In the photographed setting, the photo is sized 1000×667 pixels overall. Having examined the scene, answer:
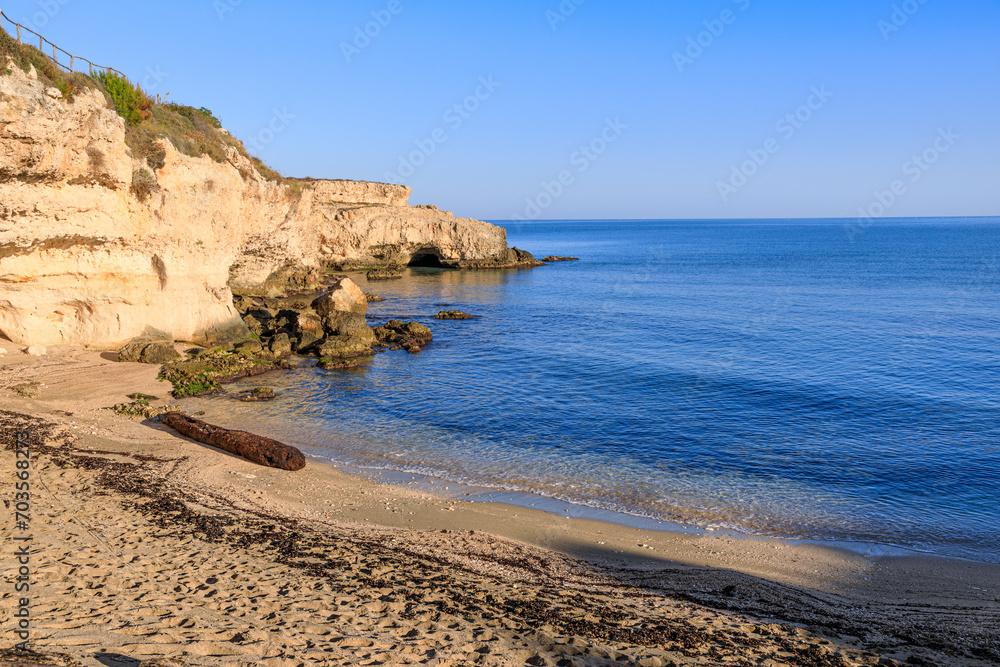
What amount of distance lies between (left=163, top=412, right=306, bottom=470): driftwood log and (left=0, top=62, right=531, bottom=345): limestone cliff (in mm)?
8603

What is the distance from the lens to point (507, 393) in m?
21.1

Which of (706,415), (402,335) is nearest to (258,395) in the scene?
(402,335)

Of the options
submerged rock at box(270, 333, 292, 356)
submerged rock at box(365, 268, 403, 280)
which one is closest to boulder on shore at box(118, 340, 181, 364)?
submerged rock at box(270, 333, 292, 356)

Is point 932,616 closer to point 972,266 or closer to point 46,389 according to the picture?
point 46,389

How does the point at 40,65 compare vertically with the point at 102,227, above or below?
above

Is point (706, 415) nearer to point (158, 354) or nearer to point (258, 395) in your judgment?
point (258, 395)

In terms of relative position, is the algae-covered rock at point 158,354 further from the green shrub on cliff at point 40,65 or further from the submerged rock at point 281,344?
the green shrub on cliff at point 40,65

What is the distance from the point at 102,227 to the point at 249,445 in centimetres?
1115

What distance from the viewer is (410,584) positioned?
27.7 feet

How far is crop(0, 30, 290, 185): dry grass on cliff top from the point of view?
16188 mm

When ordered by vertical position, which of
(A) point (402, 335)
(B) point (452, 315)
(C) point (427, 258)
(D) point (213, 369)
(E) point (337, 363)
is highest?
(C) point (427, 258)

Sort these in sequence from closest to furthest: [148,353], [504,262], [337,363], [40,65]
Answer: [40,65] → [148,353] → [337,363] → [504,262]

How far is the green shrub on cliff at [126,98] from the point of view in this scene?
20938 mm

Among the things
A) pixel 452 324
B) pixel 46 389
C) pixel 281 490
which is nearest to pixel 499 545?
pixel 281 490
